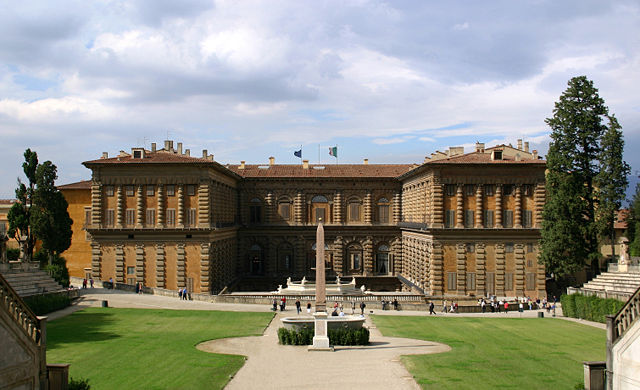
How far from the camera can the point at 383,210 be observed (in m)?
71.7

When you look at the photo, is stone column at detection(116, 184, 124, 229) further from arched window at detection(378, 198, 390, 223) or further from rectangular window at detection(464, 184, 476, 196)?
rectangular window at detection(464, 184, 476, 196)

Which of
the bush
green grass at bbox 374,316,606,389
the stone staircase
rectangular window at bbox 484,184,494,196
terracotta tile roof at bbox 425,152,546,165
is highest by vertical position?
terracotta tile roof at bbox 425,152,546,165

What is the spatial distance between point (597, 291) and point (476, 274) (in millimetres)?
12353

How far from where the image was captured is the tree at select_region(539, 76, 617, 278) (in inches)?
1960

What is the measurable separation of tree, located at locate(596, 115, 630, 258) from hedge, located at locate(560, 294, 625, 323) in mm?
7003

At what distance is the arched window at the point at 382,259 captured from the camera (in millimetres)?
70812

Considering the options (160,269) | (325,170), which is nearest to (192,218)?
(160,269)

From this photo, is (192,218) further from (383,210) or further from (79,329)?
(383,210)

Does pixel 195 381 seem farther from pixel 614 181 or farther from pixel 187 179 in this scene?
pixel 614 181

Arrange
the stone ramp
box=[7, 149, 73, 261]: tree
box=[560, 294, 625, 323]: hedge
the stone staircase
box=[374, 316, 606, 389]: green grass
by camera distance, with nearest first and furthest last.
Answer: the stone ramp → box=[374, 316, 606, 389]: green grass → box=[560, 294, 625, 323]: hedge → the stone staircase → box=[7, 149, 73, 261]: tree

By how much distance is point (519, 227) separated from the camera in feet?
177

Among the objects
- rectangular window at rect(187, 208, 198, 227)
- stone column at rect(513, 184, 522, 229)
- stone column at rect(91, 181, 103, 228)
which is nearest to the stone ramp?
rectangular window at rect(187, 208, 198, 227)

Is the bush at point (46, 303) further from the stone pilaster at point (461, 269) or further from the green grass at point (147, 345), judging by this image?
the stone pilaster at point (461, 269)

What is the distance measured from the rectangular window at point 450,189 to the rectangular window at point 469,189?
108cm
